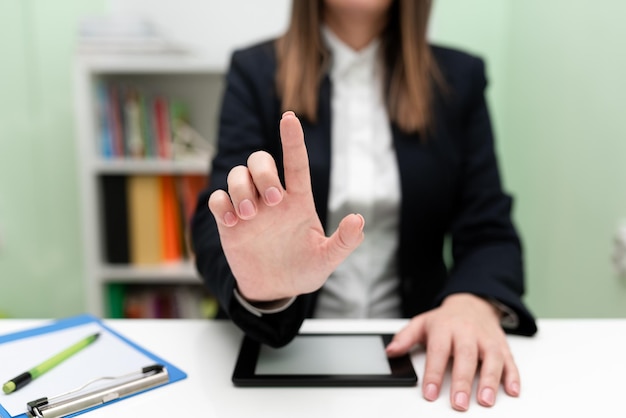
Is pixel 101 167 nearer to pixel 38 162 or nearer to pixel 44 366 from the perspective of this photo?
pixel 38 162

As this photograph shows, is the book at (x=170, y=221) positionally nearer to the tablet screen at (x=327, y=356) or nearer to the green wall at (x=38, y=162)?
the green wall at (x=38, y=162)

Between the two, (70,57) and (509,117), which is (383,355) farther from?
(70,57)

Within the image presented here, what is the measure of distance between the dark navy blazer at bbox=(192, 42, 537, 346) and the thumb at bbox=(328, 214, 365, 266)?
1.37 feet

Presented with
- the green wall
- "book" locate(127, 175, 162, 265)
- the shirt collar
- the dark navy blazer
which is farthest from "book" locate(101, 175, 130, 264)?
the shirt collar

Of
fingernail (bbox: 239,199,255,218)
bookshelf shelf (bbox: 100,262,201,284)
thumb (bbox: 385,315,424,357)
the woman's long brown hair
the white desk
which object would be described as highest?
the woman's long brown hair

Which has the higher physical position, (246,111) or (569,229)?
(246,111)

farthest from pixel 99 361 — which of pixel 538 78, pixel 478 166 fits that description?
pixel 538 78

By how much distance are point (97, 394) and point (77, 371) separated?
62 mm

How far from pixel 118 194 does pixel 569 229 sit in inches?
53.6

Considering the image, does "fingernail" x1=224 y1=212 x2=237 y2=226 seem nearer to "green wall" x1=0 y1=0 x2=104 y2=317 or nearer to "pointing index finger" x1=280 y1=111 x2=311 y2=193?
"pointing index finger" x1=280 y1=111 x2=311 y2=193

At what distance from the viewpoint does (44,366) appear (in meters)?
0.55

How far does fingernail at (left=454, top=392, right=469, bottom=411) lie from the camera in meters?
0.51

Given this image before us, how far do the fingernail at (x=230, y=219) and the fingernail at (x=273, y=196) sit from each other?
4 cm

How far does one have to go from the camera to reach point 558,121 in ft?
4.67
